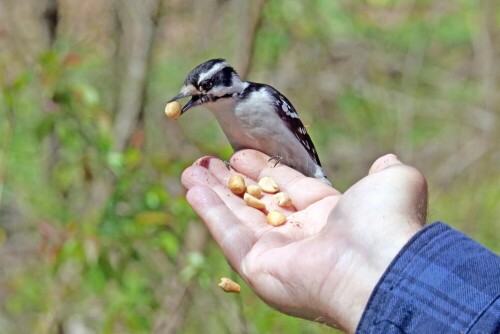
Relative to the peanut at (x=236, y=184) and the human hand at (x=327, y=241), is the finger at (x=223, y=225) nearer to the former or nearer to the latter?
the human hand at (x=327, y=241)

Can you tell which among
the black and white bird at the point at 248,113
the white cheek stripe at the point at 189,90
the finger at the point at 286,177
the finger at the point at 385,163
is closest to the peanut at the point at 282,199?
the finger at the point at 286,177

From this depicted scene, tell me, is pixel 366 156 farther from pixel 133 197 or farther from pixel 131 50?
pixel 133 197

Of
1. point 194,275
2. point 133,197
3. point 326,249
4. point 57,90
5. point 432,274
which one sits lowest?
point 194,275

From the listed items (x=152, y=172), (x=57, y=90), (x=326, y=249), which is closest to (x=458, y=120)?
(x=152, y=172)

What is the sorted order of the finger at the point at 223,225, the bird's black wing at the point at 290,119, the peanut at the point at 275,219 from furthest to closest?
1. the bird's black wing at the point at 290,119
2. the peanut at the point at 275,219
3. the finger at the point at 223,225

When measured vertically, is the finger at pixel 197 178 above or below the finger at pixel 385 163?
below

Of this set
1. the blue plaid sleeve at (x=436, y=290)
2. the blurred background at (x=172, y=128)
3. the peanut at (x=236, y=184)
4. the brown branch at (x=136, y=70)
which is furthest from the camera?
the brown branch at (x=136, y=70)

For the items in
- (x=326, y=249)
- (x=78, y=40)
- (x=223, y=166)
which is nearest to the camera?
(x=326, y=249)
